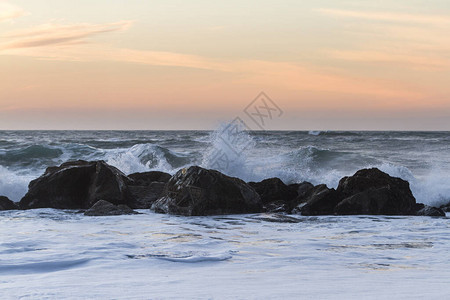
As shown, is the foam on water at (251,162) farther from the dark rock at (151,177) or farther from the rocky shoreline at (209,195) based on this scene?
the rocky shoreline at (209,195)

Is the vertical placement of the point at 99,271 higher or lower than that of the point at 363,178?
lower

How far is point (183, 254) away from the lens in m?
6.51

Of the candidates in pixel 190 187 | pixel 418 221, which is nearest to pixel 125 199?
pixel 190 187

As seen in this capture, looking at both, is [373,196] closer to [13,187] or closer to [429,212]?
[429,212]

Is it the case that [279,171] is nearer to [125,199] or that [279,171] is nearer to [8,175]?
[125,199]

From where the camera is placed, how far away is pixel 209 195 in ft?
34.3

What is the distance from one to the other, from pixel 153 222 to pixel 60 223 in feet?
4.83

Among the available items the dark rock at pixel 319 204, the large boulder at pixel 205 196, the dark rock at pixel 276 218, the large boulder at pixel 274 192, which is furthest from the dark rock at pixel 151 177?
the dark rock at pixel 276 218

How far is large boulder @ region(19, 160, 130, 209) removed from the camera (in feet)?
37.7

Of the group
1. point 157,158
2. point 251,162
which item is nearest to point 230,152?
point 251,162

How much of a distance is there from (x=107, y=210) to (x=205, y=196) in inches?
69.3

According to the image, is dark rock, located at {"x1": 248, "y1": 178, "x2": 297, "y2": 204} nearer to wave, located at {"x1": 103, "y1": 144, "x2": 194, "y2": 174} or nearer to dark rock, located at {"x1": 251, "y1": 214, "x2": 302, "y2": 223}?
dark rock, located at {"x1": 251, "y1": 214, "x2": 302, "y2": 223}

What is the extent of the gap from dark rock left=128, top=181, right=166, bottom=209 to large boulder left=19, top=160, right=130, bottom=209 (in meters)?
0.19

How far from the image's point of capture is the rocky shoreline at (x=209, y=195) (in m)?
10.5
